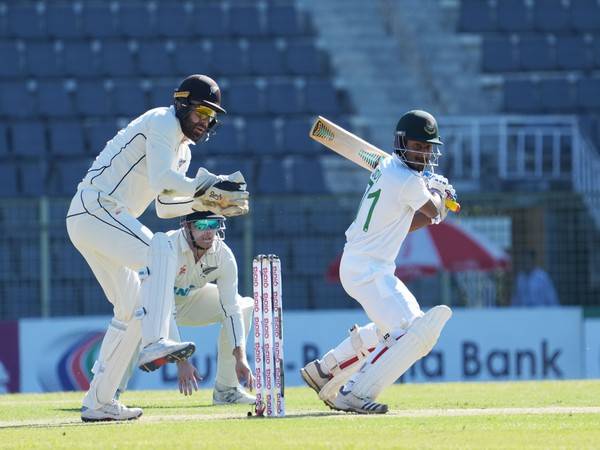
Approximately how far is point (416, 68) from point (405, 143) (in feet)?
44.8

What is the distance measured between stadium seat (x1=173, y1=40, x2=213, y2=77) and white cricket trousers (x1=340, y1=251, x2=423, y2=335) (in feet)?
40.0

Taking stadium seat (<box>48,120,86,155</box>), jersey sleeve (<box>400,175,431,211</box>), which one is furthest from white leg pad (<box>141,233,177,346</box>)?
stadium seat (<box>48,120,86,155</box>)

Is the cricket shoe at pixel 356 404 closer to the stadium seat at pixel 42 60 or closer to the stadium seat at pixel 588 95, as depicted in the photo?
the stadium seat at pixel 42 60

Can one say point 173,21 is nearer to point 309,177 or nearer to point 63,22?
point 63,22

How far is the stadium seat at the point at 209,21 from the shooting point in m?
20.5

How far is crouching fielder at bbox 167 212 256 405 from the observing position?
357 inches

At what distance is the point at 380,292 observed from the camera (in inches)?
306

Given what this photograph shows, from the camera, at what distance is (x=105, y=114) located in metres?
19.1

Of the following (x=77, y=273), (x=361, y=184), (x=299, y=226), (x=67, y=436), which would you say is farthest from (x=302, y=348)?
(x=67, y=436)

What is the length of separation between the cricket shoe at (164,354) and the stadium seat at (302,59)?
13398 mm

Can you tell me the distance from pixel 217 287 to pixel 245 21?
1159 cm

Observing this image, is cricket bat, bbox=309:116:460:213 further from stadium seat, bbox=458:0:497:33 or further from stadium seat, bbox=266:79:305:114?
stadium seat, bbox=458:0:497:33

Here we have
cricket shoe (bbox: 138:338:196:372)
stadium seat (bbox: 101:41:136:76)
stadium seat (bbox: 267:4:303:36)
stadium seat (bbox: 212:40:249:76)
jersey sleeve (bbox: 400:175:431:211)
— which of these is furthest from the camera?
stadium seat (bbox: 267:4:303:36)

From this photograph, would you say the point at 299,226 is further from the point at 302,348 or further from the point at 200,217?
the point at 200,217
